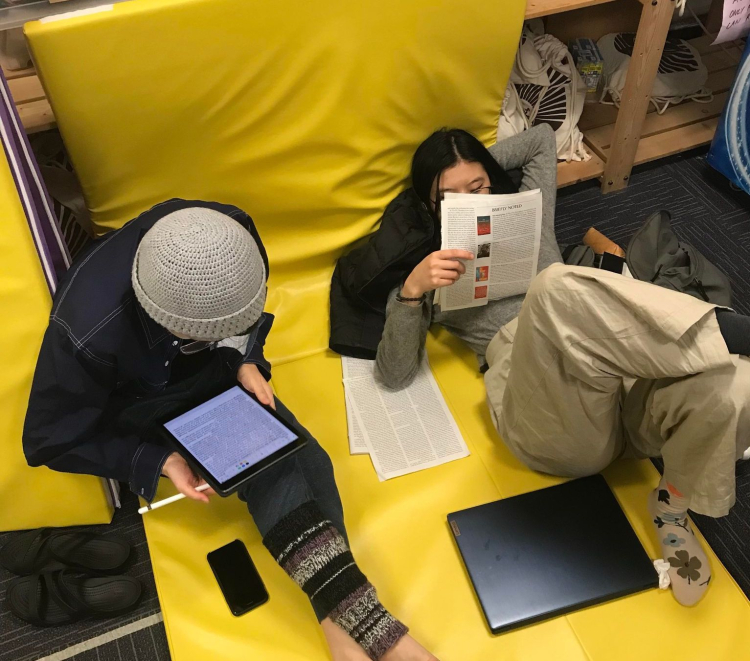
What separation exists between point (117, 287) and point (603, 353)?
744mm

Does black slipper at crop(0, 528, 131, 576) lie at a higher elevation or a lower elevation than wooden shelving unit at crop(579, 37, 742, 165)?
lower

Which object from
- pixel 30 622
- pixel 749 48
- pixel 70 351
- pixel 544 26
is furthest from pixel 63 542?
pixel 749 48

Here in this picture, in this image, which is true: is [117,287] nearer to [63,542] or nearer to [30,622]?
[63,542]

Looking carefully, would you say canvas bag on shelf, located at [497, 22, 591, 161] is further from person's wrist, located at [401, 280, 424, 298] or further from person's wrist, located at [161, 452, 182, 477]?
person's wrist, located at [161, 452, 182, 477]

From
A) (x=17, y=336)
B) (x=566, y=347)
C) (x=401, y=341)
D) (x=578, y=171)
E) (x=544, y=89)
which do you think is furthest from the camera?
(x=578, y=171)

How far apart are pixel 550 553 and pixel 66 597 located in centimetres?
92

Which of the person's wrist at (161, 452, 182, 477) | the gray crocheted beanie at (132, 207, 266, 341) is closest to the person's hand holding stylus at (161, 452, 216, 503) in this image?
the person's wrist at (161, 452, 182, 477)

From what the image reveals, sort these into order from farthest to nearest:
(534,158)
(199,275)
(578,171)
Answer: (578,171), (534,158), (199,275)

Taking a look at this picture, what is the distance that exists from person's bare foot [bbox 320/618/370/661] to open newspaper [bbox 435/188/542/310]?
0.67 m

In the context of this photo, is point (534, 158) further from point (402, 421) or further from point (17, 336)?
point (17, 336)

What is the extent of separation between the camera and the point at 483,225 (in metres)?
1.37

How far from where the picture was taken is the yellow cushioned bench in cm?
117

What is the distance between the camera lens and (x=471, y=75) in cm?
151

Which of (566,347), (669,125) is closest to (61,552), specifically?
(566,347)
